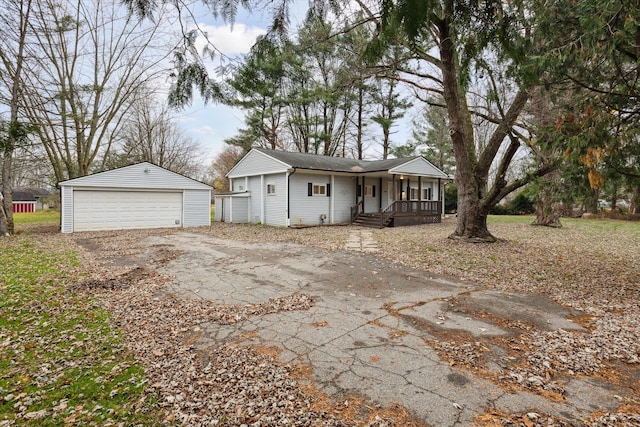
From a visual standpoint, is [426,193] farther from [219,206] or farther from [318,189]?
[219,206]

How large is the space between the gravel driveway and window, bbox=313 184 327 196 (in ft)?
35.5

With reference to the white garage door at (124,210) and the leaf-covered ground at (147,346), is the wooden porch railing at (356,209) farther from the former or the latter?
the leaf-covered ground at (147,346)

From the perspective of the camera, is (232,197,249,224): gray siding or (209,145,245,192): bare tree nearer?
(232,197,249,224): gray siding

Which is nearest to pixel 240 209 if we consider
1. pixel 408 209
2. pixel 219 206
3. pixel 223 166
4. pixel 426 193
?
pixel 219 206

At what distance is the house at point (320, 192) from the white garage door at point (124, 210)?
129 inches

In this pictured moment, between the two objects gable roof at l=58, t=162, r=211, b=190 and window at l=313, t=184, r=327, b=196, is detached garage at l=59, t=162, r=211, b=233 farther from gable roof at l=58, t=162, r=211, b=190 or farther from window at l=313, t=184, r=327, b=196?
window at l=313, t=184, r=327, b=196

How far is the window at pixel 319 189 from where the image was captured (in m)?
16.8

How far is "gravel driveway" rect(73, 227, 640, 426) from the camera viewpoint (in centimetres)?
226

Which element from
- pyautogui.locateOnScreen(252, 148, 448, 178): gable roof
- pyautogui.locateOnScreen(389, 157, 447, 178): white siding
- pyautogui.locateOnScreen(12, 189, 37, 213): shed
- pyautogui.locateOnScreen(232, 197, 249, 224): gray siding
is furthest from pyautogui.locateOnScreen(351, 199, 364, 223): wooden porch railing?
pyautogui.locateOnScreen(12, 189, 37, 213): shed

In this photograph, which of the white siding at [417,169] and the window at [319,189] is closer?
the window at [319,189]

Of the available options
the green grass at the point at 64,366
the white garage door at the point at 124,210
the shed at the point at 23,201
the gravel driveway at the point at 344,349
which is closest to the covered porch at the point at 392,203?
the white garage door at the point at 124,210

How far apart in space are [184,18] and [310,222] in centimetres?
1354

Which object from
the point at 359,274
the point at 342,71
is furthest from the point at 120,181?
the point at 359,274

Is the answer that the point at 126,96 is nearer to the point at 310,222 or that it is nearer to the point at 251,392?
the point at 310,222
